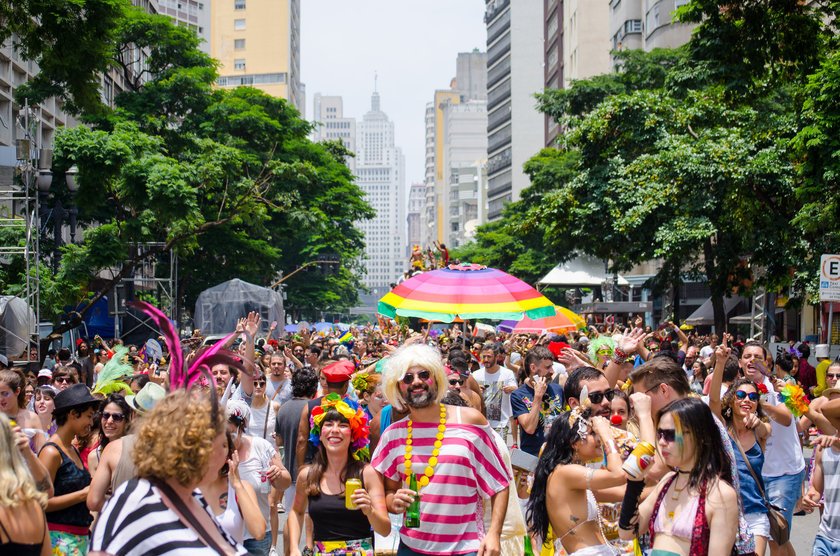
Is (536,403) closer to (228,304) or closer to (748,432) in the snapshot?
(748,432)

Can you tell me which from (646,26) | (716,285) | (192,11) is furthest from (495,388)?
(192,11)

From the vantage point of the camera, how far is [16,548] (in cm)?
417

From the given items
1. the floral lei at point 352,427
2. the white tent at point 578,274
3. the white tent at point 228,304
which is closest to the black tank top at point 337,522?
the floral lei at point 352,427

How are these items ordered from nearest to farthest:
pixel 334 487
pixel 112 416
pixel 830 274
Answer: pixel 334 487, pixel 112 416, pixel 830 274

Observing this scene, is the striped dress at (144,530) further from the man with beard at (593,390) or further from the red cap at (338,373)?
the red cap at (338,373)

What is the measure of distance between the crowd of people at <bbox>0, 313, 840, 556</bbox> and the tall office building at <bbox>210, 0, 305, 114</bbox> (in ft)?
354

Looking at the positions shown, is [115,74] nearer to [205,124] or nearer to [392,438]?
[205,124]

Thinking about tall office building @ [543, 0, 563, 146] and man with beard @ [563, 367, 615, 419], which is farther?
tall office building @ [543, 0, 563, 146]

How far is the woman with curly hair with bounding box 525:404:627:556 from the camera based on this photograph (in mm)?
5523

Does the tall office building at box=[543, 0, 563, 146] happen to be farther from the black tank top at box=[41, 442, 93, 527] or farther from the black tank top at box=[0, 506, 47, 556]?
the black tank top at box=[0, 506, 47, 556]

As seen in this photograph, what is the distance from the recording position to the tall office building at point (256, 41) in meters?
114

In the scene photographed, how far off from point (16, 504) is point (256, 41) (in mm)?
115309

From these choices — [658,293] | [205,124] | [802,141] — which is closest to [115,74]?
[205,124]

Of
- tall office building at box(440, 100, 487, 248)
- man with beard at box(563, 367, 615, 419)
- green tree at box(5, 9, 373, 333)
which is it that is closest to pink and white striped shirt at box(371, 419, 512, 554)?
man with beard at box(563, 367, 615, 419)
